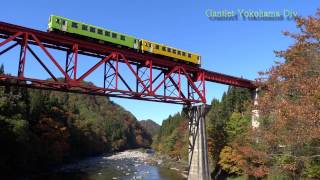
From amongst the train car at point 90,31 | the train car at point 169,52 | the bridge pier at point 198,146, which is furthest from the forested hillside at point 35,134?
the bridge pier at point 198,146

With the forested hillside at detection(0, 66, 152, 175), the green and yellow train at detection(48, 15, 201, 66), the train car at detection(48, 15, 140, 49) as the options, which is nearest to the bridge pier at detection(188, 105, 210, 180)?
the green and yellow train at detection(48, 15, 201, 66)

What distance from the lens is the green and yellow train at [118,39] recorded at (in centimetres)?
3456

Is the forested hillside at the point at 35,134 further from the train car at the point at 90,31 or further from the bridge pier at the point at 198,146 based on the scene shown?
the bridge pier at the point at 198,146

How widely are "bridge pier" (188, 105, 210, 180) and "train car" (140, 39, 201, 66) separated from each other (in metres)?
6.32

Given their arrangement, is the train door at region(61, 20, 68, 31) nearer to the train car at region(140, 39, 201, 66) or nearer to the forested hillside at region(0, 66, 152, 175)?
the train car at region(140, 39, 201, 66)

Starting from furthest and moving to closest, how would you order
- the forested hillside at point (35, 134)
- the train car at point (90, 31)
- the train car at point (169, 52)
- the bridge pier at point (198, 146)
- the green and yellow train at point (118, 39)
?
the forested hillside at point (35, 134) < the bridge pier at point (198, 146) < the train car at point (169, 52) < the green and yellow train at point (118, 39) < the train car at point (90, 31)

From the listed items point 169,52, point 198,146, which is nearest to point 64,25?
point 169,52

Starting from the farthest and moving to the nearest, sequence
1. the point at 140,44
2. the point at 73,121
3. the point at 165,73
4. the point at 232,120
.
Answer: the point at 73,121, the point at 232,120, the point at 165,73, the point at 140,44

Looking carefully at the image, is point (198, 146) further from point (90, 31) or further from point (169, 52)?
point (90, 31)

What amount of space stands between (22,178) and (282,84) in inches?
1767

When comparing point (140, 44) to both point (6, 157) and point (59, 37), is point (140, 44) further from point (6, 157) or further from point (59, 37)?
point (6, 157)

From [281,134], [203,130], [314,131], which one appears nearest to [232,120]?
[203,130]

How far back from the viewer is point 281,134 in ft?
76.7

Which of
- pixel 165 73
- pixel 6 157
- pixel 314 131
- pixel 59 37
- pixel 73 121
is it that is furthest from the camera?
pixel 73 121
